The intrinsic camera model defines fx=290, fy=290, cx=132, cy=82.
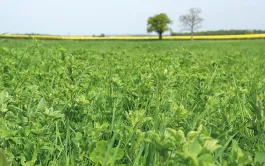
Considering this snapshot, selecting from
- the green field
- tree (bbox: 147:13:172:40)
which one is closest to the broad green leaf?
the green field

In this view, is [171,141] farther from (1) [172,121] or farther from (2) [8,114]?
(2) [8,114]

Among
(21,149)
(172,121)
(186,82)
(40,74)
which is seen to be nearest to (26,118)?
(21,149)

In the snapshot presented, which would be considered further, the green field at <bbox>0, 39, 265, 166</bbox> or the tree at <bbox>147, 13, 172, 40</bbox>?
the tree at <bbox>147, 13, 172, 40</bbox>

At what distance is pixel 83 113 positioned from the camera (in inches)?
81.6

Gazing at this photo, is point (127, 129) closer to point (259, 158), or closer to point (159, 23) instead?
point (259, 158)

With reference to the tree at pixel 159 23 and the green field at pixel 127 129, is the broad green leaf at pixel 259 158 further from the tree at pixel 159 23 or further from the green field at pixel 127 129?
the tree at pixel 159 23

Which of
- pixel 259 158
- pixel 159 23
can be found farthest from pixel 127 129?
pixel 159 23

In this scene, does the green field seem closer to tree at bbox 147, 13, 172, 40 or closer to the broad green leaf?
the broad green leaf

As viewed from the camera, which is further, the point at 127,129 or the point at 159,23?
the point at 159,23

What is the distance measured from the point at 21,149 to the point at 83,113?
53cm

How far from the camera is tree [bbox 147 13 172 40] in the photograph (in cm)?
10600

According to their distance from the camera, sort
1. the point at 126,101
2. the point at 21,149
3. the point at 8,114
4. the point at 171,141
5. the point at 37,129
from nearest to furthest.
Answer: the point at 171,141, the point at 37,129, the point at 21,149, the point at 8,114, the point at 126,101

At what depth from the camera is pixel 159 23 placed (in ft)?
352

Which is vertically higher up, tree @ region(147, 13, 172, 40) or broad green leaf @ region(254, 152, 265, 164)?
tree @ region(147, 13, 172, 40)
